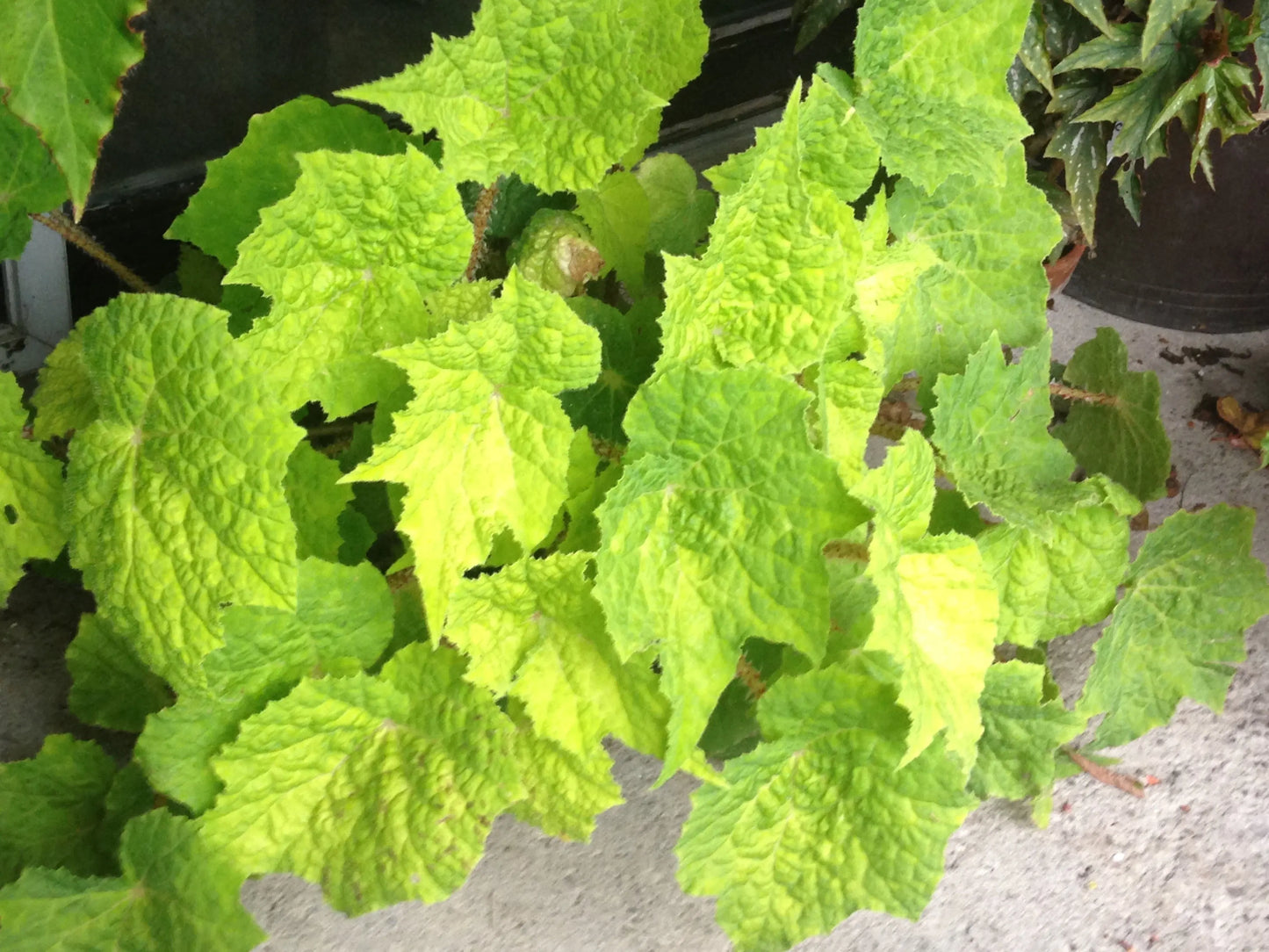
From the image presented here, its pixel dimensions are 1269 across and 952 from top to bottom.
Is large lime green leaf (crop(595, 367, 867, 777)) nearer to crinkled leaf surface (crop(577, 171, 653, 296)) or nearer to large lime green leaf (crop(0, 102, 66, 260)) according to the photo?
crinkled leaf surface (crop(577, 171, 653, 296))

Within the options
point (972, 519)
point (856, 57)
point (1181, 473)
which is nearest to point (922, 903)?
point (972, 519)

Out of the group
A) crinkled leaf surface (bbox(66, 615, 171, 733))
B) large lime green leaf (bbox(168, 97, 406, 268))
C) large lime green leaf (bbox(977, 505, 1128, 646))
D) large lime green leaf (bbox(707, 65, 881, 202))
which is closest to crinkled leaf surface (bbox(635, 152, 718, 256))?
large lime green leaf (bbox(707, 65, 881, 202))

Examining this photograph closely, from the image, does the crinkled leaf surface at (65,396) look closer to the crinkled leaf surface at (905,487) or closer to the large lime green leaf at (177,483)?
the large lime green leaf at (177,483)

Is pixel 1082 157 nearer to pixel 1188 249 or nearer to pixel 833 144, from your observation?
pixel 1188 249

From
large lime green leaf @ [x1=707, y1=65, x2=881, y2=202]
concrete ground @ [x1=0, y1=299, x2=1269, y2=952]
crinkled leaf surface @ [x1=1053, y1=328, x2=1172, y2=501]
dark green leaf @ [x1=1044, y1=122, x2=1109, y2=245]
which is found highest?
large lime green leaf @ [x1=707, y1=65, x2=881, y2=202]

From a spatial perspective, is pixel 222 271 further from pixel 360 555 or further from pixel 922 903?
pixel 922 903
